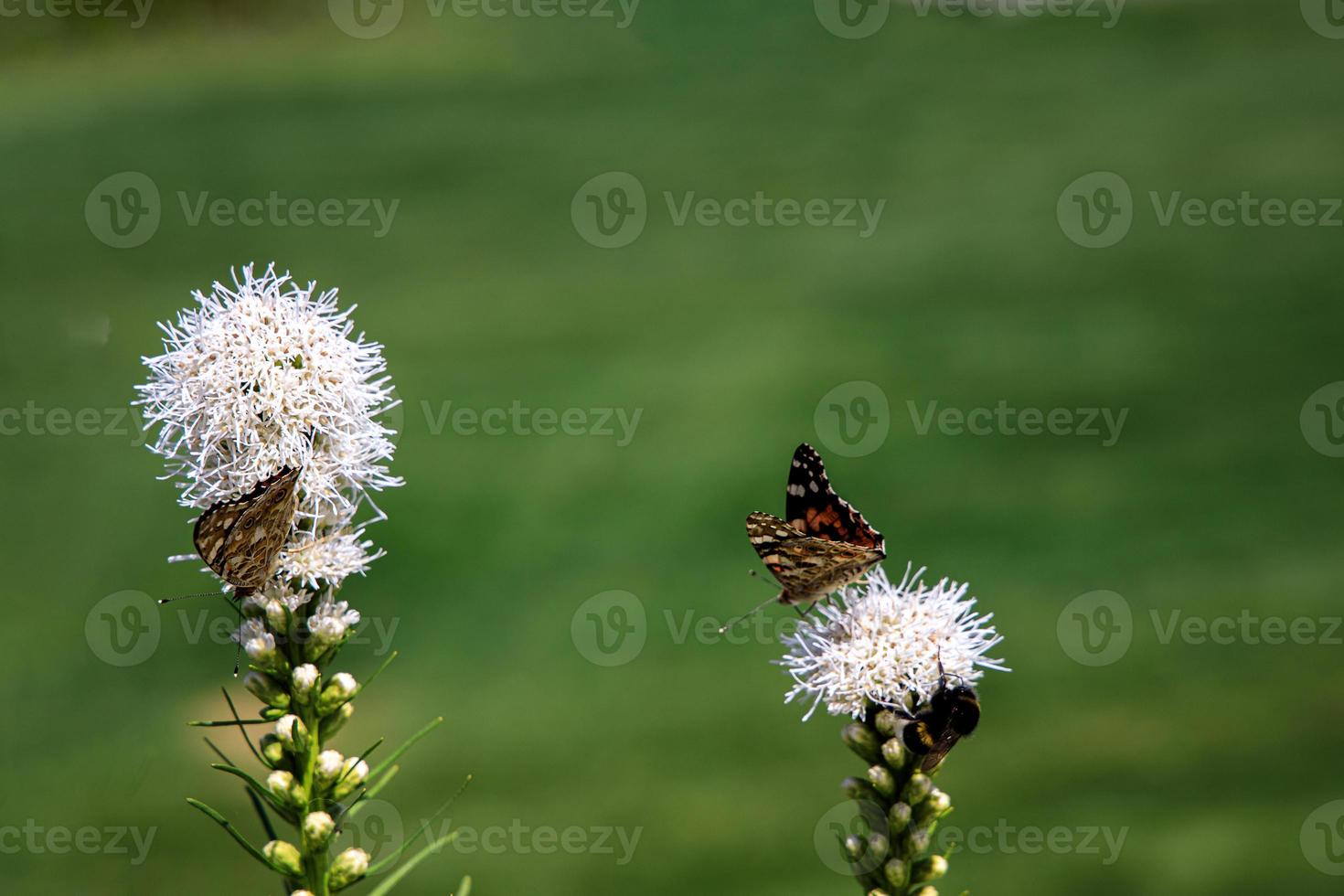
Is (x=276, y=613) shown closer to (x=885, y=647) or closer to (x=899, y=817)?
(x=885, y=647)

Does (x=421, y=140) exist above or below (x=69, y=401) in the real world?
above

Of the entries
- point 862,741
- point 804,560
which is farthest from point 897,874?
point 804,560

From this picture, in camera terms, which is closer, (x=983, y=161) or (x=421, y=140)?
(x=983, y=161)

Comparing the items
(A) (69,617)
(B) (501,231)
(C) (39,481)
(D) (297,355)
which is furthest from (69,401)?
(D) (297,355)

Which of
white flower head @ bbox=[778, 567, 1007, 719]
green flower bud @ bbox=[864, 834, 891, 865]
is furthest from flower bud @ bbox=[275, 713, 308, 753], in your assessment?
green flower bud @ bbox=[864, 834, 891, 865]

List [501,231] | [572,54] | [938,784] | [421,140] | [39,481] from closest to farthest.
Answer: [938,784], [39,481], [501,231], [421,140], [572,54]

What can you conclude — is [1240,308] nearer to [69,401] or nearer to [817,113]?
[817,113]
